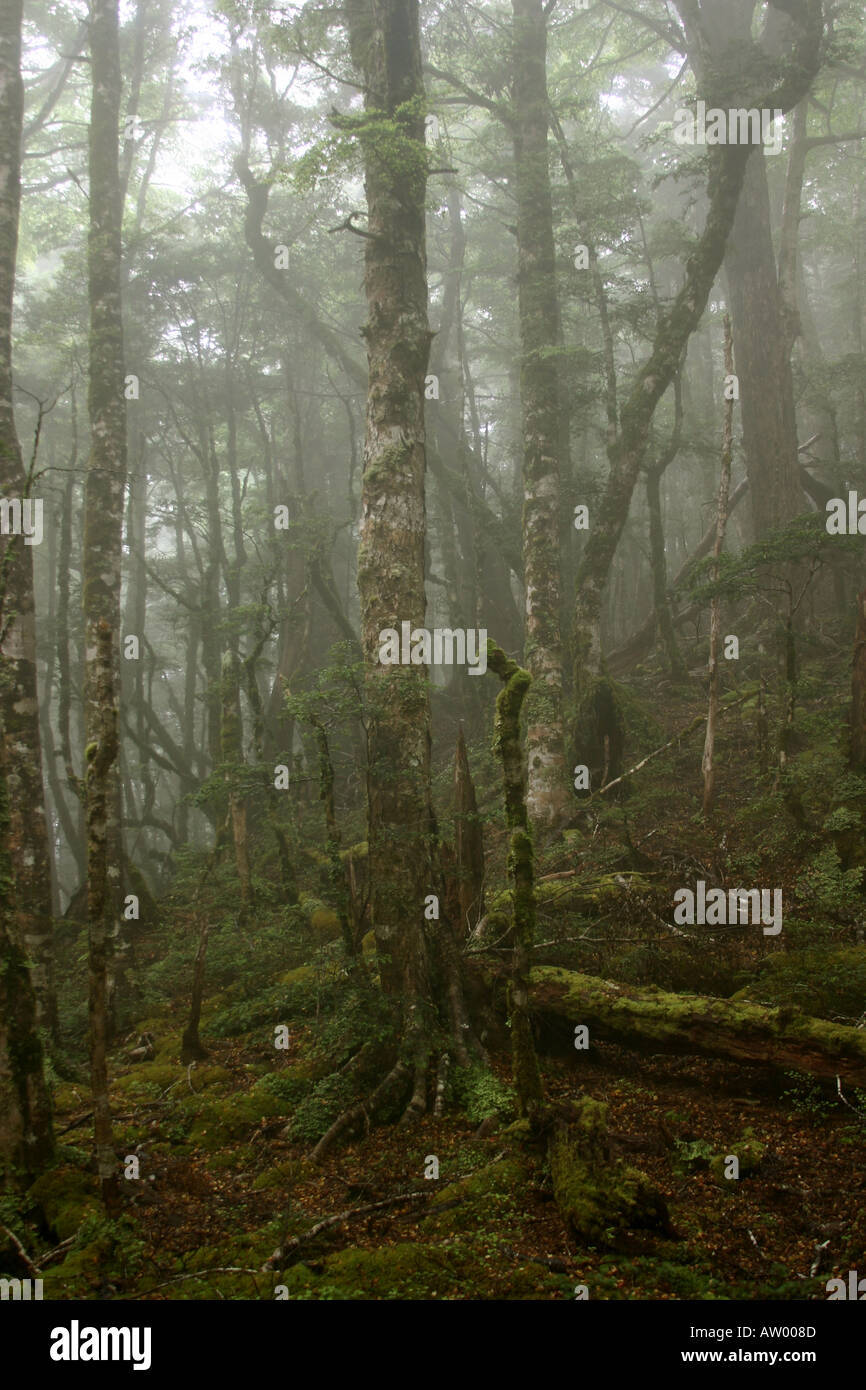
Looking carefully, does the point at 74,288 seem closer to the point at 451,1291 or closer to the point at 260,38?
the point at 260,38

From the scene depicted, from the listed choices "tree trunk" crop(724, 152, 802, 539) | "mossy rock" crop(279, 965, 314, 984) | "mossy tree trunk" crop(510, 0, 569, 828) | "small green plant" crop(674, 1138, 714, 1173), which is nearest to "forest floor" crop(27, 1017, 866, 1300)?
"small green plant" crop(674, 1138, 714, 1173)

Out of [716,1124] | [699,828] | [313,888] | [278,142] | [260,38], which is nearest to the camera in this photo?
[716,1124]

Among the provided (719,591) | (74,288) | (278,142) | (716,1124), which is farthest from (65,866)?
(716,1124)

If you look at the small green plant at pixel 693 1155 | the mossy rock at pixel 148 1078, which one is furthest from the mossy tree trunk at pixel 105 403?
the small green plant at pixel 693 1155

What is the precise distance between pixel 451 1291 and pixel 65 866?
30.1 metres

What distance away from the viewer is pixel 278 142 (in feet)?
71.9

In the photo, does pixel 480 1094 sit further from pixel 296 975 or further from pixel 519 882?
pixel 296 975

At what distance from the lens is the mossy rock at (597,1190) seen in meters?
4.34

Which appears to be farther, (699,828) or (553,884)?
(699,828)

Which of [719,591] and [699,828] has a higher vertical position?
[719,591]

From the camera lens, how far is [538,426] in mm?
13094

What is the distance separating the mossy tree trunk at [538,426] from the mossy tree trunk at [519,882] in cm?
614

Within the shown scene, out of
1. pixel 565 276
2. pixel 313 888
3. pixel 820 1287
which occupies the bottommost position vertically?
pixel 820 1287

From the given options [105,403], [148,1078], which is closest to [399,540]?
[148,1078]
